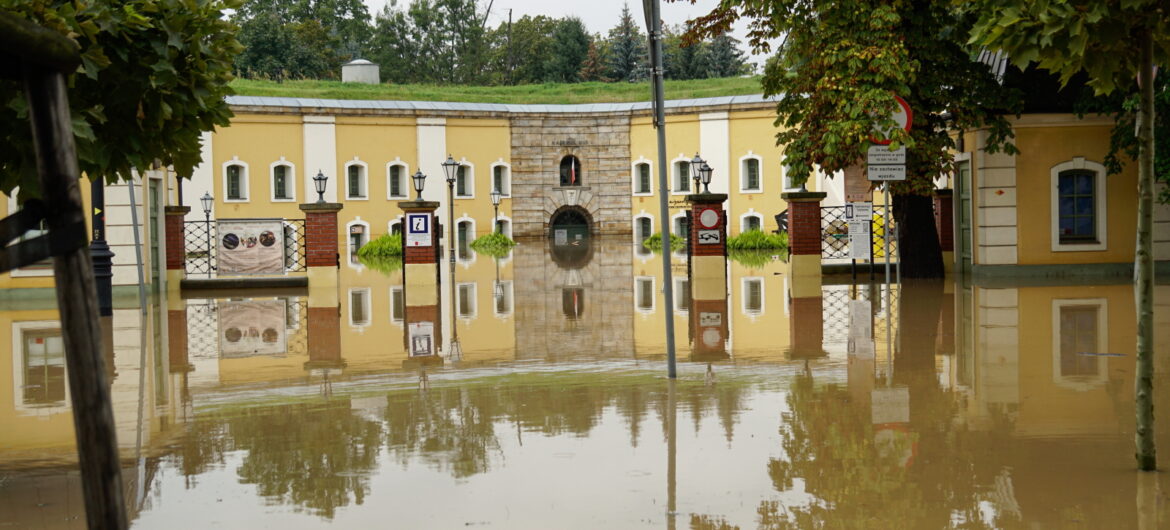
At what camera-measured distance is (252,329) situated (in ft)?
49.1

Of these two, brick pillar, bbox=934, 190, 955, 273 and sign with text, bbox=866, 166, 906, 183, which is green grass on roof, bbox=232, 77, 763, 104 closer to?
brick pillar, bbox=934, 190, 955, 273

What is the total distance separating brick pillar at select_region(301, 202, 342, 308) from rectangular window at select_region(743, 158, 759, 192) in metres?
27.6

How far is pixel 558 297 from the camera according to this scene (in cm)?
1972

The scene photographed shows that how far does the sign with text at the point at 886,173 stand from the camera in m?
13.6

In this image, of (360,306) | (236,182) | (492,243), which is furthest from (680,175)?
(360,306)

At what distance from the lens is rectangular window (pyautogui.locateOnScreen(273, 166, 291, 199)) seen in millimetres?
45531

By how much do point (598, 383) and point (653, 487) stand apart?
3.58 metres

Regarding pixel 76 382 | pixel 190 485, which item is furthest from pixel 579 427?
pixel 76 382

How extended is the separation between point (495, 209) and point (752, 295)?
30.8 meters

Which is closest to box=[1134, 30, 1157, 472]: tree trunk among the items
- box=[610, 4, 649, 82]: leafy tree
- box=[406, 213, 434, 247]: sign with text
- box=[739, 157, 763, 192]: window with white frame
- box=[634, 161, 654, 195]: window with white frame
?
box=[406, 213, 434, 247]: sign with text

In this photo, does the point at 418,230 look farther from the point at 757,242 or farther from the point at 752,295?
the point at 757,242

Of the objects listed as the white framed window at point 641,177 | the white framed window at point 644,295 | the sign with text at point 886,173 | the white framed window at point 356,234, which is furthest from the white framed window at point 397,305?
the white framed window at point 641,177

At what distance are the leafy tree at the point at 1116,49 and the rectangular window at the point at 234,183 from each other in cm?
4157

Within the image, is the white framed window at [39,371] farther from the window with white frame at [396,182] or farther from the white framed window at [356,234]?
the window with white frame at [396,182]
